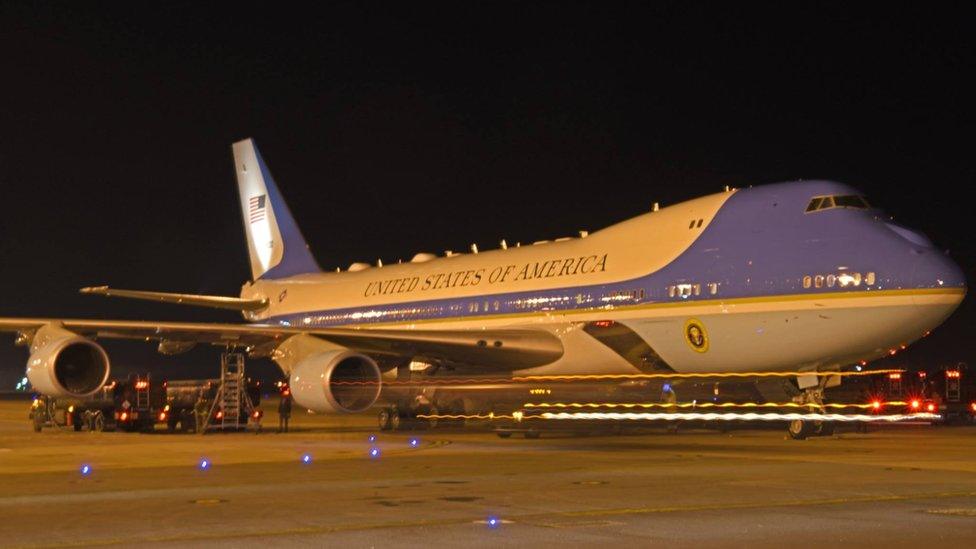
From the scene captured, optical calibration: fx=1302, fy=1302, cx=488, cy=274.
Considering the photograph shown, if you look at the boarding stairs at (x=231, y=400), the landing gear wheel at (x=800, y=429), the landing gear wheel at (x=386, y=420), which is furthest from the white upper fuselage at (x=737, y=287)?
the boarding stairs at (x=231, y=400)

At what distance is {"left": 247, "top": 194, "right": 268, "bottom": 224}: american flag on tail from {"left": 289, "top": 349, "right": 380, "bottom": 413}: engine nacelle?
17.4 meters

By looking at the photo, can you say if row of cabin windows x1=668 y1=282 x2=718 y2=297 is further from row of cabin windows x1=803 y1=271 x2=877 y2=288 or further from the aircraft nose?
the aircraft nose

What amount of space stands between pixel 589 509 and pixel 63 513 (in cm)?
464

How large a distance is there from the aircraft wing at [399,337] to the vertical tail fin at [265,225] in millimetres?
11853

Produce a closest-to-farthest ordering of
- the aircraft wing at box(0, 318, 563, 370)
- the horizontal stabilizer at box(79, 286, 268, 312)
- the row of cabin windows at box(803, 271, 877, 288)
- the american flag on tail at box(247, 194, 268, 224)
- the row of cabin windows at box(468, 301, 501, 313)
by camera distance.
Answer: the row of cabin windows at box(803, 271, 877, 288)
the aircraft wing at box(0, 318, 563, 370)
the row of cabin windows at box(468, 301, 501, 313)
the horizontal stabilizer at box(79, 286, 268, 312)
the american flag on tail at box(247, 194, 268, 224)

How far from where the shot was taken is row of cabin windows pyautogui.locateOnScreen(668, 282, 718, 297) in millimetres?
22094

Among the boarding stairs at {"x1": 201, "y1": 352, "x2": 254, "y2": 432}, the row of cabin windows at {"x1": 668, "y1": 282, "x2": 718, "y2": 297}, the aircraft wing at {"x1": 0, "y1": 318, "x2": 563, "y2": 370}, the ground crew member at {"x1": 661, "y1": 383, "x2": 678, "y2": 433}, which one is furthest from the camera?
the boarding stairs at {"x1": 201, "y1": 352, "x2": 254, "y2": 432}

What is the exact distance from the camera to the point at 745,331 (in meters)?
21.7

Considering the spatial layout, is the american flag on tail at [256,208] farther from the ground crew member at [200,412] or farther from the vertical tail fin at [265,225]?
the ground crew member at [200,412]

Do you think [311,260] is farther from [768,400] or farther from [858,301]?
[858,301]

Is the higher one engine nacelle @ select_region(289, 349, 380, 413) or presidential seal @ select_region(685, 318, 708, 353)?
presidential seal @ select_region(685, 318, 708, 353)

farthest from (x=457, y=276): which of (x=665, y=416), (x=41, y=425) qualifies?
(x=41, y=425)

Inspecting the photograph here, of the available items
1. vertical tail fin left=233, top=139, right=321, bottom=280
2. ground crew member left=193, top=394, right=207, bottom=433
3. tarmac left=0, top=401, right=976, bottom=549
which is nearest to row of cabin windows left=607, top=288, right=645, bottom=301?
tarmac left=0, top=401, right=976, bottom=549

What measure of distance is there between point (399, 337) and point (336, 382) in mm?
2080
